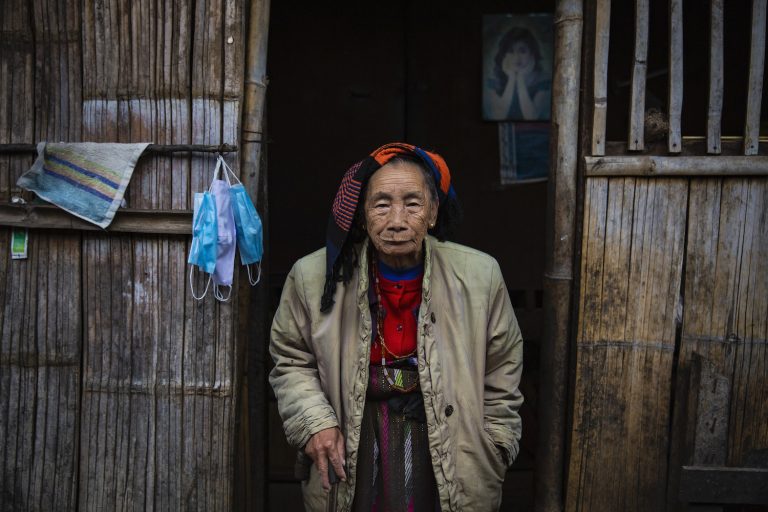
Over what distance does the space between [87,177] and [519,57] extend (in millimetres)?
3480

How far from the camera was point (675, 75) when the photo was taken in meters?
2.75

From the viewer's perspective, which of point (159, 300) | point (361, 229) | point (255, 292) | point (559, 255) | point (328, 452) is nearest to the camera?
point (328, 452)

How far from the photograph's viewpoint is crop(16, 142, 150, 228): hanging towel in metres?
2.66

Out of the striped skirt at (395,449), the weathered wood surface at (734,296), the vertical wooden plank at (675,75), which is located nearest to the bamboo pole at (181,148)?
the striped skirt at (395,449)

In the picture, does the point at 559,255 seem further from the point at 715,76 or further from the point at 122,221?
the point at 122,221

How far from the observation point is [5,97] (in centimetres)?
274

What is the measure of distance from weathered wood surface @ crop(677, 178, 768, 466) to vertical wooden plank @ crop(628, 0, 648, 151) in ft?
1.01

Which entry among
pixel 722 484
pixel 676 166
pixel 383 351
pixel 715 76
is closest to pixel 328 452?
pixel 383 351

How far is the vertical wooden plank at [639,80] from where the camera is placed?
274 centimetres

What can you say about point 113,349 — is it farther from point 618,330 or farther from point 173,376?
point 618,330

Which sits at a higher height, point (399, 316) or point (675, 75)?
Result: point (675, 75)

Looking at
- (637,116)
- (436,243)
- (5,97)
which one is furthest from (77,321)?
(637,116)

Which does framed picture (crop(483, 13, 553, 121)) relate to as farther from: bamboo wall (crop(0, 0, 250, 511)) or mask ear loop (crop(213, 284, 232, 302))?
mask ear loop (crop(213, 284, 232, 302))

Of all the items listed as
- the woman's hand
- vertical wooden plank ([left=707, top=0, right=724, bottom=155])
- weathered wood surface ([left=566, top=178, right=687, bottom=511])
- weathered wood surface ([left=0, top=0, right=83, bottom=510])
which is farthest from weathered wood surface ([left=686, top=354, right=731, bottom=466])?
weathered wood surface ([left=0, top=0, right=83, bottom=510])
